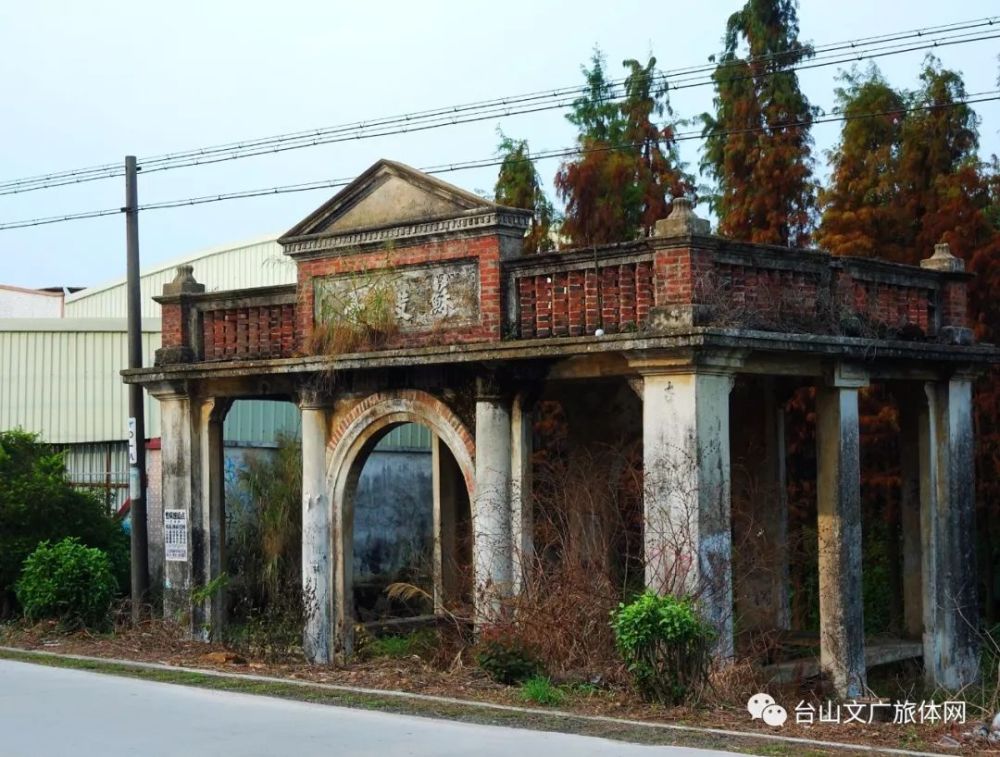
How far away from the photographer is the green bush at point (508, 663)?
12914 mm

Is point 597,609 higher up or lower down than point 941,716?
higher up

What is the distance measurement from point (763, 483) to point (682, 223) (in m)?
5.68

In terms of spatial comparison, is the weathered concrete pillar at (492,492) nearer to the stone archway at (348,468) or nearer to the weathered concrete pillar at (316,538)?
the stone archway at (348,468)

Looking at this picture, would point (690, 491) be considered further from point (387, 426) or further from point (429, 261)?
point (387, 426)

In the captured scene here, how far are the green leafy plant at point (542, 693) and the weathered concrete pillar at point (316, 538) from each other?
4873mm

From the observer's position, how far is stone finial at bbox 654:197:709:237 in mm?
13297

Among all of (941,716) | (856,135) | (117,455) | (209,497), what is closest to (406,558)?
(117,455)

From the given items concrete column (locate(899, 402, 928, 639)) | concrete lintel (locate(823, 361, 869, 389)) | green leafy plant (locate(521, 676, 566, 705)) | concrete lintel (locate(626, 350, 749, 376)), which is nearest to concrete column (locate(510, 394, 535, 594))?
concrete lintel (locate(626, 350, 749, 376))

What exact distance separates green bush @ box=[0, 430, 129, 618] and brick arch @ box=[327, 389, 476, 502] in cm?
470

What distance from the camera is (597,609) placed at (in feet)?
42.9

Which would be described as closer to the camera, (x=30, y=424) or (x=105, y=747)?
(x=105, y=747)

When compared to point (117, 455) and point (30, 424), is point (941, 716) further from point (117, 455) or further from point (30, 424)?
point (30, 424)

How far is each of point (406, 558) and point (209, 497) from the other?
26.8ft

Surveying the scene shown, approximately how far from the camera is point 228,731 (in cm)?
1066
